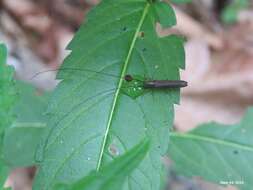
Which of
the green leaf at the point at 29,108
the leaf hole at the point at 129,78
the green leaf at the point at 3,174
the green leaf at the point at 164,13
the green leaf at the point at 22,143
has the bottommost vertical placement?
the green leaf at the point at 3,174

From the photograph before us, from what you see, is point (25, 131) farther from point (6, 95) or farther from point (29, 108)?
point (6, 95)

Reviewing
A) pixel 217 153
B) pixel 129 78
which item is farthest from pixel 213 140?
pixel 129 78

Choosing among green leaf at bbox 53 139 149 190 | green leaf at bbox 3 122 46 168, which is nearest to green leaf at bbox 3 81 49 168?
green leaf at bbox 3 122 46 168

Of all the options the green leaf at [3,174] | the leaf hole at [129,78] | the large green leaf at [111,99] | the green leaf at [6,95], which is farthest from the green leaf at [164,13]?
the green leaf at [3,174]

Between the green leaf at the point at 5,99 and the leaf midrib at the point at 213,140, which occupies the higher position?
the leaf midrib at the point at 213,140

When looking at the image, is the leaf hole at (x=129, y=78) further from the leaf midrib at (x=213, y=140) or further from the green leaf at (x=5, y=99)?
the leaf midrib at (x=213, y=140)

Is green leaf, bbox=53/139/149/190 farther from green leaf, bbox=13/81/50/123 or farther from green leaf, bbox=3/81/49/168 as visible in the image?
green leaf, bbox=13/81/50/123
